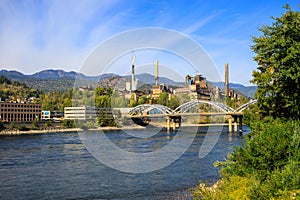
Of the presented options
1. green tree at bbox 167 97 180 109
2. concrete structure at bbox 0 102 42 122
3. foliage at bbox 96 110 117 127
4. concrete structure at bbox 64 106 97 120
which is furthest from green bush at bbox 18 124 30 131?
green tree at bbox 167 97 180 109

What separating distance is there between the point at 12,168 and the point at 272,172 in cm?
1452

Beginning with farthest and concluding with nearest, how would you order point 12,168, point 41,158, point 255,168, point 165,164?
point 41,158 < point 165,164 < point 12,168 < point 255,168

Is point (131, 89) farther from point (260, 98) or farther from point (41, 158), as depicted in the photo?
point (260, 98)

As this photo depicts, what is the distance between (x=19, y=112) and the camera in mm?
69500

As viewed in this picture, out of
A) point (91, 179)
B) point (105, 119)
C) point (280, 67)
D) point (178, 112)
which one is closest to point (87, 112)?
point (105, 119)

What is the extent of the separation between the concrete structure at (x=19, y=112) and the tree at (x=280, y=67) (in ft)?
197

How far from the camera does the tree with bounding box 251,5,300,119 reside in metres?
11.6

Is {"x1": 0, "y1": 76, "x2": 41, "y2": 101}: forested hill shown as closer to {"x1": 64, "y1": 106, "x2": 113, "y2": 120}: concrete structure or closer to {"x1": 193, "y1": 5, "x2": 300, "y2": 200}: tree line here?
{"x1": 64, "y1": 106, "x2": 113, "y2": 120}: concrete structure

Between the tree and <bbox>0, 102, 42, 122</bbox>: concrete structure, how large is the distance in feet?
197

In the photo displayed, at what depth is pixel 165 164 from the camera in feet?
67.4

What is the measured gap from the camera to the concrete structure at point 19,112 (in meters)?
66.6

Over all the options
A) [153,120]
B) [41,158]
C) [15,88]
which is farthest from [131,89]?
[41,158]

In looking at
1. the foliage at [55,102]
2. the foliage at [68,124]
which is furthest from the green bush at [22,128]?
the foliage at [55,102]

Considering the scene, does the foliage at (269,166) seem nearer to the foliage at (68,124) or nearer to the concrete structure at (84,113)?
the foliage at (68,124)
